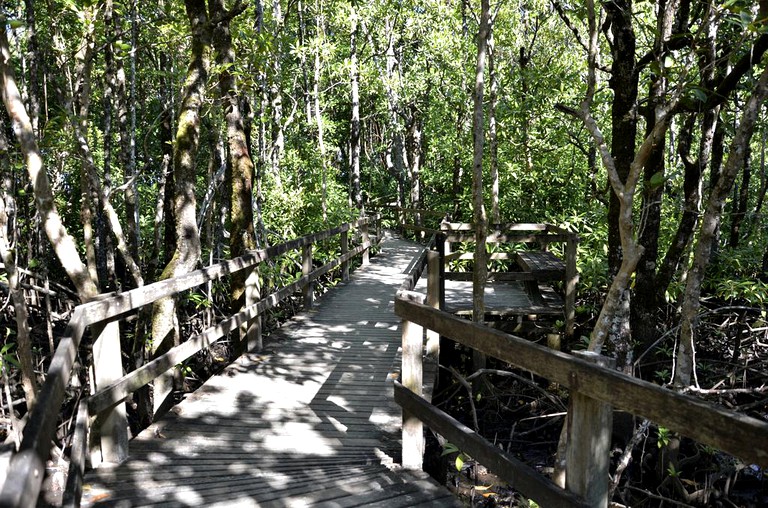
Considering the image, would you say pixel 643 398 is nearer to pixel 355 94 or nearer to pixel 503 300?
pixel 503 300

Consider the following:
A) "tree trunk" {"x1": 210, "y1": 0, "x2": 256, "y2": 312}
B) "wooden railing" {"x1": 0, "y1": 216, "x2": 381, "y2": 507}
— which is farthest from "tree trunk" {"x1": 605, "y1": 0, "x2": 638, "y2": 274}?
"tree trunk" {"x1": 210, "y1": 0, "x2": 256, "y2": 312}

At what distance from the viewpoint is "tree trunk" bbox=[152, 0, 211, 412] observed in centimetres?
652

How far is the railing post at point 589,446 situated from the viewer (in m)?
2.38

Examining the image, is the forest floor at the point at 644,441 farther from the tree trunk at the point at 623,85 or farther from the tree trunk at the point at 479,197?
the tree trunk at the point at 623,85

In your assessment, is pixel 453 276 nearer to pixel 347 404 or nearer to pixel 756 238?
pixel 347 404

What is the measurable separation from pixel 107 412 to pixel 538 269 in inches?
247

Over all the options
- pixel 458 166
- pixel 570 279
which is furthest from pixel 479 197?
pixel 458 166

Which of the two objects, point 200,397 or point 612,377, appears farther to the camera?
point 200,397

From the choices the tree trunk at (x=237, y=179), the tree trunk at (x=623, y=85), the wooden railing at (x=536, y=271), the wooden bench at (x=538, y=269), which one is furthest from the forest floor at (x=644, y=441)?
the tree trunk at (x=237, y=179)

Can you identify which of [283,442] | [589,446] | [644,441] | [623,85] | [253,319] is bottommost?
[644,441]

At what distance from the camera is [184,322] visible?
1037cm

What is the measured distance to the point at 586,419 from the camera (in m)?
2.41

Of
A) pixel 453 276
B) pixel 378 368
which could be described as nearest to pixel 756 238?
pixel 453 276

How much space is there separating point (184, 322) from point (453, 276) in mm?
4767
